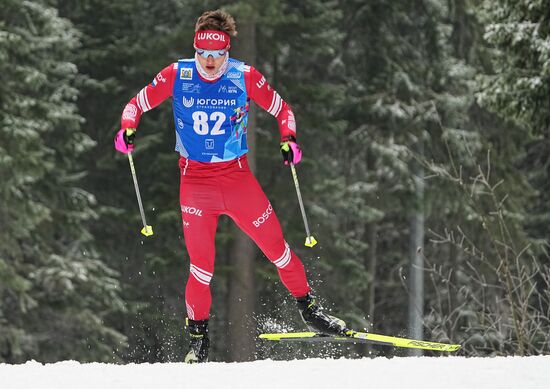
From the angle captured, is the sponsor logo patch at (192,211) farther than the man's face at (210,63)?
Yes

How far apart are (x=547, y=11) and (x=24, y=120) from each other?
311 inches

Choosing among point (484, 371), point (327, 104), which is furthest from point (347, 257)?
point (484, 371)

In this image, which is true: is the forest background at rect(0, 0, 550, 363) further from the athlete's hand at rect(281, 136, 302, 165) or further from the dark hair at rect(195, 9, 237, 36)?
the dark hair at rect(195, 9, 237, 36)

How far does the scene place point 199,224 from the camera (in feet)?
24.5

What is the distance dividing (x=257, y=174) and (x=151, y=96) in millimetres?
12842

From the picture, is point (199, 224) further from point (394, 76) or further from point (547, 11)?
point (394, 76)

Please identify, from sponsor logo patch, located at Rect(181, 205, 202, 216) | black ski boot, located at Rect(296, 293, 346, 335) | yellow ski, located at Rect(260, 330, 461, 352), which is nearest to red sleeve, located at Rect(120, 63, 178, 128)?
sponsor logo patch, located at Rect(181, 205, 202, 216)

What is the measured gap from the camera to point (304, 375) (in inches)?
225

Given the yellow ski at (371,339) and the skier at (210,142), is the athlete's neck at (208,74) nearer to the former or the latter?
the skier at (210,142)

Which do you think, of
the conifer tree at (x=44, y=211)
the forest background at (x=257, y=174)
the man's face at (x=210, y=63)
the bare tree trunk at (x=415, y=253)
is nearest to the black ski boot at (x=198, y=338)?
the man's face at (x=210, y=63)

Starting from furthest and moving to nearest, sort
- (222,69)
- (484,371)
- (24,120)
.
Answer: (24,120), (222,69), (484,371)

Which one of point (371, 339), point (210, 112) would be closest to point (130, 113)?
point (210, 112)

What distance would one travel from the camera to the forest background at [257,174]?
1688cm

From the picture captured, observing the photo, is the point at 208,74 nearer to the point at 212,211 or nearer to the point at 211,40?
the point at 211,40
